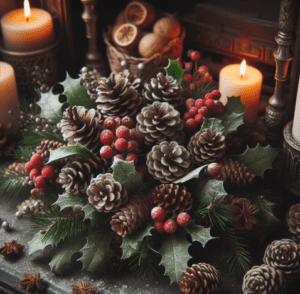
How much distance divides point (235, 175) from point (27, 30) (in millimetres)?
599

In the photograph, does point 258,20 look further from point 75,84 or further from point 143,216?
point 143,216

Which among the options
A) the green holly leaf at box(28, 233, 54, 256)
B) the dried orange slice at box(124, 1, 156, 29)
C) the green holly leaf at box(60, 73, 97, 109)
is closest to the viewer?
the green holly leaf at box(28, 233, 54, 256)

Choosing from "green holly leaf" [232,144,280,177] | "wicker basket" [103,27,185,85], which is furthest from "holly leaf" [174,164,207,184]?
"wicker basket" [103,27,185,85]

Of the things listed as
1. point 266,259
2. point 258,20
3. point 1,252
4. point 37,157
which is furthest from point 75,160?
point 258,20

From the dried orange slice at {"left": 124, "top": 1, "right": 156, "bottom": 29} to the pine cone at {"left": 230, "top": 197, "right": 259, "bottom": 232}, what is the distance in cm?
56

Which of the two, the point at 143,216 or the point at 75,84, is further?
the point at 75,84

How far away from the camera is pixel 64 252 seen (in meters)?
0.71

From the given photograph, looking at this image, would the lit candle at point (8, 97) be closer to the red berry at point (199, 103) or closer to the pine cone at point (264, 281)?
the red berry at point (199, 103)

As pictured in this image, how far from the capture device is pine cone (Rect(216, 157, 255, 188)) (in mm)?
730

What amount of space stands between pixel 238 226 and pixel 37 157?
355mm

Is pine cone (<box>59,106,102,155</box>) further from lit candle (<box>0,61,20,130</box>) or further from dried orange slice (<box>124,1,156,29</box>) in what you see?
dried orange slice (<box>124,1,156,29</box>)

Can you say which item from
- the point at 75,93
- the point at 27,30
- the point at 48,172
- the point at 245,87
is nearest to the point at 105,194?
the point at 48,172

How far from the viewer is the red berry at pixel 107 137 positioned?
2.34ft

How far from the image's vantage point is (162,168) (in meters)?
0.69
